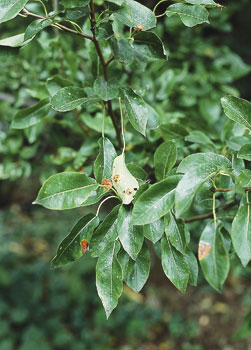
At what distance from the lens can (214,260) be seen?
558 mm

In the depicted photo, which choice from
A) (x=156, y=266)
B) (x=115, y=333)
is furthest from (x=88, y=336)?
(x=156, y=266)

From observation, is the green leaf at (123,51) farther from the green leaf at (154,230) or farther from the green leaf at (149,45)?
the green leaf at (154,230)

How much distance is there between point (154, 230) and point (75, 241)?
160 mm

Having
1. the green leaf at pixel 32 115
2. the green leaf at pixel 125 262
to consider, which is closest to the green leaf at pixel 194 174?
the green leaf at pixel 125 262

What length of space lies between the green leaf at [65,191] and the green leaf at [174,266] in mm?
186

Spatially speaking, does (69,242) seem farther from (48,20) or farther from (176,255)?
(48,20)

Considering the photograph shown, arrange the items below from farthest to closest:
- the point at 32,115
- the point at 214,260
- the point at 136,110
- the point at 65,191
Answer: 1. the point at 32,115
2. the point at 136,110
3. the point at 65,191
4. the point at 214,260

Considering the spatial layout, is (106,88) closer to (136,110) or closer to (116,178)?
(136,110)

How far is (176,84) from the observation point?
161cm

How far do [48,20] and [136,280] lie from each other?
540mm

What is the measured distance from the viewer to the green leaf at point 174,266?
689mm

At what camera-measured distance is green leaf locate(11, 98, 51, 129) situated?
3.27ft

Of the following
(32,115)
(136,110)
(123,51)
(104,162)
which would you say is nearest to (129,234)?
(104,162)

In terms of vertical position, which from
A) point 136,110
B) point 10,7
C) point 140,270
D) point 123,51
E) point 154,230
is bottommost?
point 140,270
